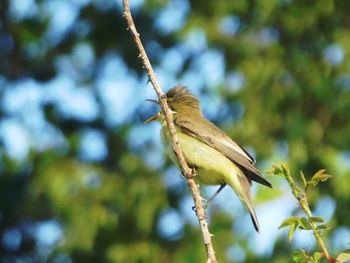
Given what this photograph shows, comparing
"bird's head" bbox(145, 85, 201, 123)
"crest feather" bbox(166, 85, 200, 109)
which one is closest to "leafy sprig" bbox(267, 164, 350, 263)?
"bird's head" bbox(145, 85, 201, 123)

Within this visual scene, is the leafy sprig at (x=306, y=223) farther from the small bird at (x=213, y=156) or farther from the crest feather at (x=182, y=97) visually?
the crest feather at (x=182, y=97)

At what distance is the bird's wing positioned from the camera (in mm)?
6473

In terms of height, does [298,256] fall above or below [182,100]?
below

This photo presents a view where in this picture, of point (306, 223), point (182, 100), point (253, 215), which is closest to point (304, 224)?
point (306, 223)

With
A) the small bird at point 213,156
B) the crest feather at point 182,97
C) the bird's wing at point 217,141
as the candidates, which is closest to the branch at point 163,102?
the small bird at point 213,156

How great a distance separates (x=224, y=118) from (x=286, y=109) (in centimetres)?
99

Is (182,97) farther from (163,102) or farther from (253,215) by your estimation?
(163,102)

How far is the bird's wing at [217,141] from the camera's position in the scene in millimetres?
6473

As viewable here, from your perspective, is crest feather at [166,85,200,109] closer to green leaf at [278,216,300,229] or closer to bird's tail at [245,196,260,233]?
bird's tail at [245,196,260,233]

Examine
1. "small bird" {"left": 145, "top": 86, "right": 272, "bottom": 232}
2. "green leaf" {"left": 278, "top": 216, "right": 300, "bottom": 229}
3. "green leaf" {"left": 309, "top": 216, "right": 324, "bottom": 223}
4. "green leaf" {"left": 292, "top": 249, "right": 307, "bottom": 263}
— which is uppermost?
"small bird" {"left": 145, "top": 86, "right": 272, "bottom": 232}

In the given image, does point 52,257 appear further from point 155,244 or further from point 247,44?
point 247,44

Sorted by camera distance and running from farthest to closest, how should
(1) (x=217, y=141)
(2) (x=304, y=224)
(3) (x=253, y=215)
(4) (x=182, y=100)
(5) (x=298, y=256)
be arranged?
1. (4) (x=182, y=100)
2. (1) (x=217, y=141)
3. (3) (x=253, y=215)
4. (2) (x=304, y=224)
5. (5) (x=298, y=256)

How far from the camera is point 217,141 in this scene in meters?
6.69

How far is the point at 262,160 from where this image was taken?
10.8 metres
